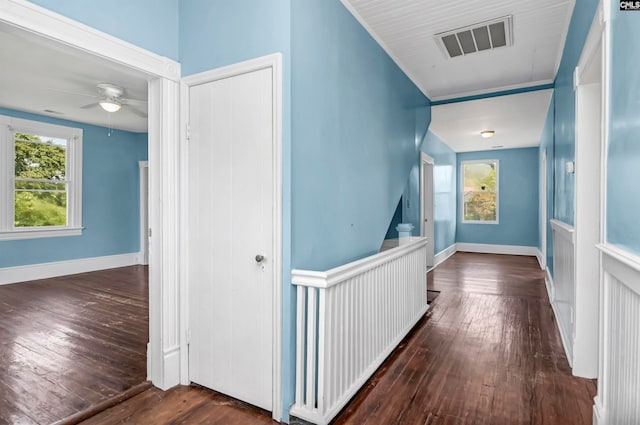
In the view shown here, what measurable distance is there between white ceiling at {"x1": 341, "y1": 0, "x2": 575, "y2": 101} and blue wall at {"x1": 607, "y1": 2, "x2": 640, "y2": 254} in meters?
1.33

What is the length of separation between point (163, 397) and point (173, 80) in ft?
6.62

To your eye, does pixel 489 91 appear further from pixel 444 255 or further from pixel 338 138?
pixel 444 255

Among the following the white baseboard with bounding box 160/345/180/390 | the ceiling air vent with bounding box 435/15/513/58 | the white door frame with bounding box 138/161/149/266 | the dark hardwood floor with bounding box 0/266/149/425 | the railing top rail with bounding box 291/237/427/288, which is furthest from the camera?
the white door frame with bounding box 138/161/149/266

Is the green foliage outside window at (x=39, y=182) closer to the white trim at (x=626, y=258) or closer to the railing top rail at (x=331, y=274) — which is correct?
the railing top rail at (x=331, y=274)

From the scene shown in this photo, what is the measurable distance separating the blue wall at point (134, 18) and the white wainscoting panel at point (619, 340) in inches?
104

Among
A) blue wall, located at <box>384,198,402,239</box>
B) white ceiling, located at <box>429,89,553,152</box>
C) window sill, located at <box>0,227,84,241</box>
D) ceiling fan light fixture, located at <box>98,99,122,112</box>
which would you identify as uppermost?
white ceiling, located at <box>429,89,553,152</box>

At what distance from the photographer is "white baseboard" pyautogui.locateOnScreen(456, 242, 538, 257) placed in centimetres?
829

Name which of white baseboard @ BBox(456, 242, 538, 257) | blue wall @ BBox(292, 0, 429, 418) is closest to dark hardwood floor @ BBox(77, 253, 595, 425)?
blue wall @ BBox(292, 0, 429, 418)

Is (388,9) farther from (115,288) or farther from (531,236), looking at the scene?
(531,236)

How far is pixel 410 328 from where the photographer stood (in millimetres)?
3303

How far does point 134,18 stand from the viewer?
204 centimetres

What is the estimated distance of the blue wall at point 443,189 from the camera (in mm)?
6855

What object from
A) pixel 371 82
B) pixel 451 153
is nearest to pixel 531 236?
pixel 451 153

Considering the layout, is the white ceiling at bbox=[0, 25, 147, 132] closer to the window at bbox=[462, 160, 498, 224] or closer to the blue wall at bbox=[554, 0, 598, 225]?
the blue wall at bbox=[554, 0, 598, 225]
